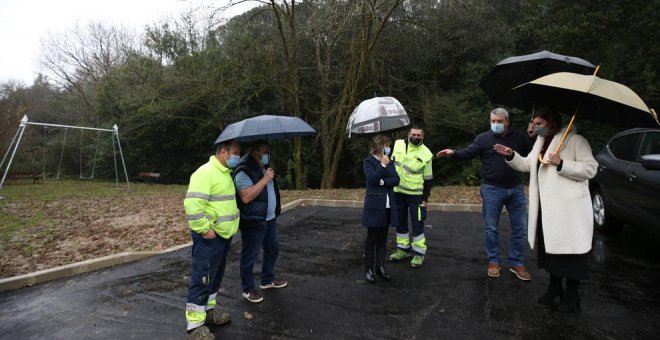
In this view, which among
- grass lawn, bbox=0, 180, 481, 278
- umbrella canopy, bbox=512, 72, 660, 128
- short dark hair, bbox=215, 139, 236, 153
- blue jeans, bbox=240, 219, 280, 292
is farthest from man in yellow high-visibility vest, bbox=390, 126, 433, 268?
grass lawn, bbox=0, 180, 481, 278

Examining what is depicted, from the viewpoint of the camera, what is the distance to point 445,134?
1573 centimetres

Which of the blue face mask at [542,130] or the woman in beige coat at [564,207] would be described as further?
the blue face mask at [542,130]

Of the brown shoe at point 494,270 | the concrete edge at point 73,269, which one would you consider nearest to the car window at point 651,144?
the brown shoe at point 494,270

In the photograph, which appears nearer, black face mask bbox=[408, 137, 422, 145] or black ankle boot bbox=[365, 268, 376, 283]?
black ankle boot bbox=[365, 268, 376, 283]

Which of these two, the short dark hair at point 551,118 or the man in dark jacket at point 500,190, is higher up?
the short dark hair at point 551,118

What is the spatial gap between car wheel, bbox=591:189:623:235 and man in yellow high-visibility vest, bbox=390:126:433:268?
3.03 metres

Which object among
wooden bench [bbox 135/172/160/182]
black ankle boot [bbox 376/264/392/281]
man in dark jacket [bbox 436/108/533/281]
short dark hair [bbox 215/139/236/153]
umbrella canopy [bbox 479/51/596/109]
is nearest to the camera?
short dark hair [bbox 215/139/236/153]

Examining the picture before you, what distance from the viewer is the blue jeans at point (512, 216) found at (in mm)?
4125

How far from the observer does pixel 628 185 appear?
5.05 metres

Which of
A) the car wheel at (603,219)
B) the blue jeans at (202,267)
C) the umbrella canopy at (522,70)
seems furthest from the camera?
the car wheel at (603,219)

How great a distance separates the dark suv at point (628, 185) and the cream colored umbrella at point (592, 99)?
0.92 metres

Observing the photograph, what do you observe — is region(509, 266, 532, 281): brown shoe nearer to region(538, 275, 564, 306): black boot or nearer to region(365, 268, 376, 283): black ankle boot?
region(538, 275, 564, 306): black boot

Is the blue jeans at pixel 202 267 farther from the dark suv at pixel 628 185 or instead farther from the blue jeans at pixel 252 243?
the dark suv at pixel 628 185

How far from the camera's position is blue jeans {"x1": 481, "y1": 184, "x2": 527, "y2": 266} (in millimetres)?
4125
